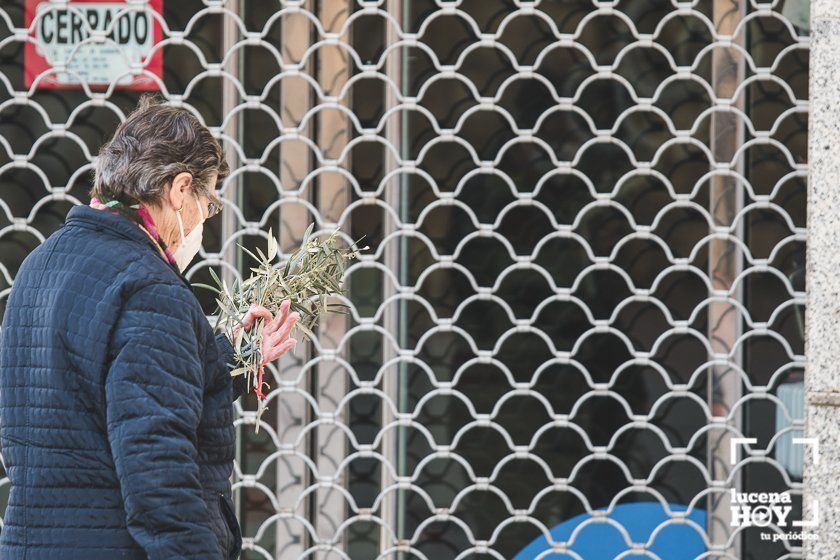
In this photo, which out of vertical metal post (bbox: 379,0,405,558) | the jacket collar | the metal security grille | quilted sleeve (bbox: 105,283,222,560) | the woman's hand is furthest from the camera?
vertical metal post (bbox: 379,0,405,558)

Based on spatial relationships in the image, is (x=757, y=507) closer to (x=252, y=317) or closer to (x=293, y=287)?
(x=293, y=287)

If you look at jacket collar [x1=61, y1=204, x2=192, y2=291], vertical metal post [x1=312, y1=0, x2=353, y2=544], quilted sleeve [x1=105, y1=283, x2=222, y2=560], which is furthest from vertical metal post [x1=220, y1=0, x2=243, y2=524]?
quilted sleeve [x1=105, y1=283, x2=222, y2=560]

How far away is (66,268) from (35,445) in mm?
339

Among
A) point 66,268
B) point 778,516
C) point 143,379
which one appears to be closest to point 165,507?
point 143,379

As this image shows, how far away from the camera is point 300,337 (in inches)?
155

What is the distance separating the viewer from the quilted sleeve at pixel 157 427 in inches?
78.7

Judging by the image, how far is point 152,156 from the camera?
221 centimetres

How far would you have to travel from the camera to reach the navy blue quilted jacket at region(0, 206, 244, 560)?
6.61 feet

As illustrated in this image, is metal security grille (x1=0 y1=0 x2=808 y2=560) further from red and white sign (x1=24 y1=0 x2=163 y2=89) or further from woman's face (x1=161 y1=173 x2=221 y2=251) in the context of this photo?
woman's face (x1=161 y1=173 x2=221 y2=251)

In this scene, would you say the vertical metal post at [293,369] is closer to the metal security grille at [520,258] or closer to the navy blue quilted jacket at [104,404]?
the metal security grille at [520,258]

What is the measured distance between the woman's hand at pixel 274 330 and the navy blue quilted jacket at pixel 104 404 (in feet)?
0.91

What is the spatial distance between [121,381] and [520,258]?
2006 millimetres

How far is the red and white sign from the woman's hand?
171 centimetres

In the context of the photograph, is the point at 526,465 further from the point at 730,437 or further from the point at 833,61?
the point at 833,61
